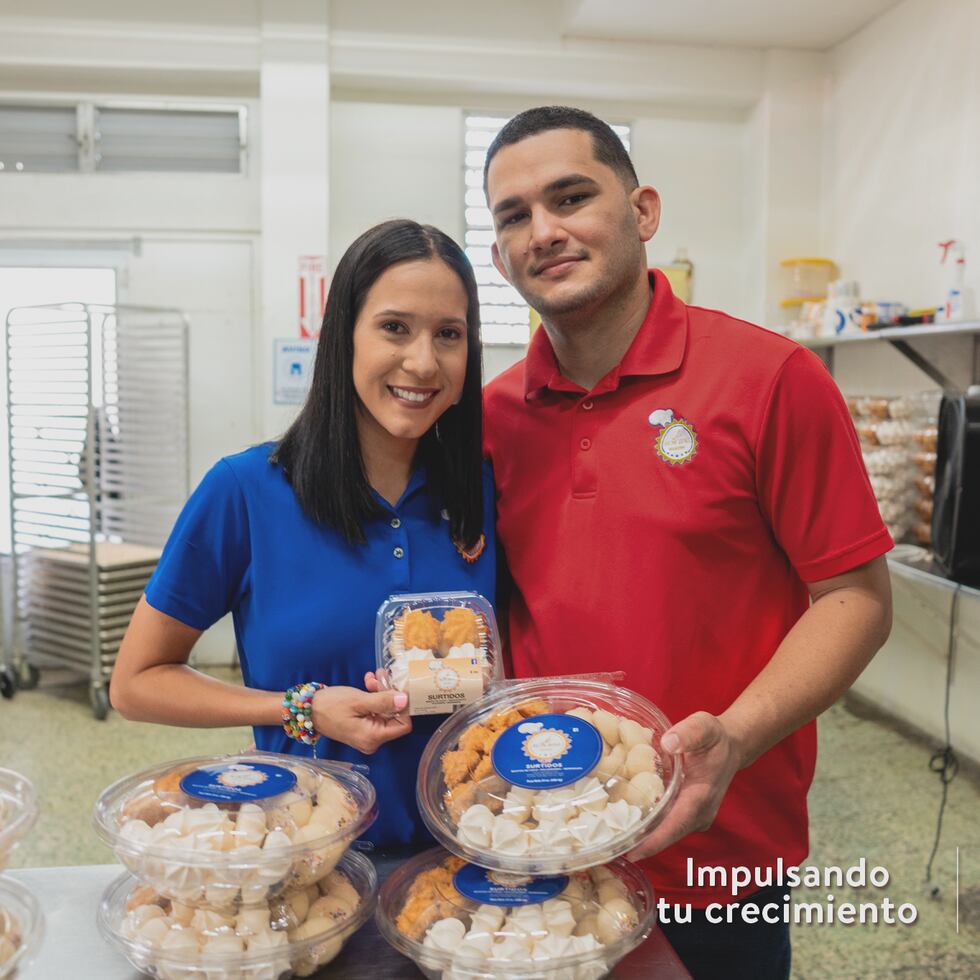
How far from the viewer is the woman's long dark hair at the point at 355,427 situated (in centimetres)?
136

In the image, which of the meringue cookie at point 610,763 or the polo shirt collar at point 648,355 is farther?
the polo shirt collar at point 648,355

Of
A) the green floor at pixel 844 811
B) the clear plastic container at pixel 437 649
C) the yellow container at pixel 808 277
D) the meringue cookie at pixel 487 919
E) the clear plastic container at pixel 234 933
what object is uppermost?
the yellow container at pixel 808 277

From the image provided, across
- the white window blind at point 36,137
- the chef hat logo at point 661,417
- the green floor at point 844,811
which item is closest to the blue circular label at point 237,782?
the chef hat logo at point 661,417

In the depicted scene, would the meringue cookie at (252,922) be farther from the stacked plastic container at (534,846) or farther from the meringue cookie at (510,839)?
the meringue cookie at (510,839)

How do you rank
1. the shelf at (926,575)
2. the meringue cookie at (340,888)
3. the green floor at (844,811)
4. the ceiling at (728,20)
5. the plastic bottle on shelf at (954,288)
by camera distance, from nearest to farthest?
the meringue cookie at (340,888) → the green floor at (844,811) → the shelf at (926,575) → the plastic bottle on shelf at (954,288) → the ceiling at (728,20)

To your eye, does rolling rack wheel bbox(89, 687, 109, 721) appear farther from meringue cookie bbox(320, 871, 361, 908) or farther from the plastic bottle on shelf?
the plastic bottle on shelf

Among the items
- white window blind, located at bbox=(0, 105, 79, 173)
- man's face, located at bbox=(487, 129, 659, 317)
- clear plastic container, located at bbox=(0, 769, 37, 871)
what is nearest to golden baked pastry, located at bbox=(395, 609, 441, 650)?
clear plastic container, located at bbox=(0, 769, 37, 871)

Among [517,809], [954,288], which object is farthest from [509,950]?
[954,288]

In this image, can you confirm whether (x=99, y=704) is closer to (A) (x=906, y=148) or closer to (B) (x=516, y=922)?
(B) (x=516, y=922)

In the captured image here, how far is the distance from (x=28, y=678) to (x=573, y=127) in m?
4.51

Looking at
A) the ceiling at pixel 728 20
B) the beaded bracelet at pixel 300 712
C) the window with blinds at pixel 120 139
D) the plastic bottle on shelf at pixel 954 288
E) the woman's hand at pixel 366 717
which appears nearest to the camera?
the woman's hand at pixel 366 717

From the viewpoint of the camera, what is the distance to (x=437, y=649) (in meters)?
1.18

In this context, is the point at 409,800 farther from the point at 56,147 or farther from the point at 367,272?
the point at 56,147

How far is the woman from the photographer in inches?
51.9
